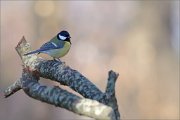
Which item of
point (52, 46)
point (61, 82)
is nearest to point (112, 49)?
point (52, 46)

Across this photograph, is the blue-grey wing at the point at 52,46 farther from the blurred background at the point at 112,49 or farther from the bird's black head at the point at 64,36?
the blurred background at the point at 112,49

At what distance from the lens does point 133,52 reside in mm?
8531

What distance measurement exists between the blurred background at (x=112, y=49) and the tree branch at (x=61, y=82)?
5.19 metres

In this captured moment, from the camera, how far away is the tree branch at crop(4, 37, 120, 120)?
4.33ft

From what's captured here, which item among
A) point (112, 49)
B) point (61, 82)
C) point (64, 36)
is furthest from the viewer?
point (112, 49)

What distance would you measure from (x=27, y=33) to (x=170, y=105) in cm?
240

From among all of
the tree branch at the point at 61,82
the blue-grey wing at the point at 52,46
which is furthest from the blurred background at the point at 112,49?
the tree branch at the point at 61,82

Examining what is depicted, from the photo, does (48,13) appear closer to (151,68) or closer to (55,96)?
(151,68)

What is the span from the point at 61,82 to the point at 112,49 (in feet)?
23.4

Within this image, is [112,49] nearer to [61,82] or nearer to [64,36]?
[64,36]

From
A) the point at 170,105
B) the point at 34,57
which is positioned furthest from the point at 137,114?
the point at 34,57

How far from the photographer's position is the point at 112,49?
28.7 feet

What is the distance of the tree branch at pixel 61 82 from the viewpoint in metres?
1.32

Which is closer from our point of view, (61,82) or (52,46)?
(61,82)
